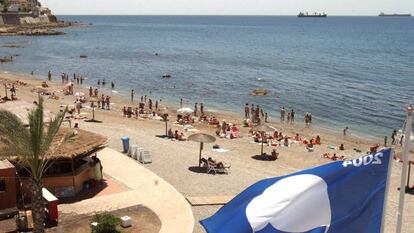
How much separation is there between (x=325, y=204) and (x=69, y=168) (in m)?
12.8

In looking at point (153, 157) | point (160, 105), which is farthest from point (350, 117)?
point (153, 157)

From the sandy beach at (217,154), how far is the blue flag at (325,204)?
846 cm

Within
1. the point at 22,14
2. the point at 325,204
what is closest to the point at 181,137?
the point at 325,204

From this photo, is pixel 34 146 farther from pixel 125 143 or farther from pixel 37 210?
pixel 125 143

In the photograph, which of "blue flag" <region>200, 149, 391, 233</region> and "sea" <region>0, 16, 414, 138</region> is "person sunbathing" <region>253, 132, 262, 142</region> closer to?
"sea" <region>0, 16, 414, 138</region>

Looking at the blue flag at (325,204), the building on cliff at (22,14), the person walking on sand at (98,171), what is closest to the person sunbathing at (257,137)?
the person walking on sand at (98,171)

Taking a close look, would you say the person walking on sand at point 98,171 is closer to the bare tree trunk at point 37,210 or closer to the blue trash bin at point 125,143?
the blue trash bin at point 125,143

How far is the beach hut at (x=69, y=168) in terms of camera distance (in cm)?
1619

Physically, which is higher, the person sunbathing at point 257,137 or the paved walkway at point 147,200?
the paved walkway at point 147,200

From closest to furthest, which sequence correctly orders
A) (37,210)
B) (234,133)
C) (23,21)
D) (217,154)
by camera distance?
(37,210), (217,154), (234,133), (23,21)

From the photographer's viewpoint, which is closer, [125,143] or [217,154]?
[125,143]

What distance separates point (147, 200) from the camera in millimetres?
16422

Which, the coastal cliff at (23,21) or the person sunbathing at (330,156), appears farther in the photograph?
the coastal cliff at (23,21)

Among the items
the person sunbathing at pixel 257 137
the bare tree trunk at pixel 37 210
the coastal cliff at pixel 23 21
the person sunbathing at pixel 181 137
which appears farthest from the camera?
the coastal cliff at pixel 23 21
